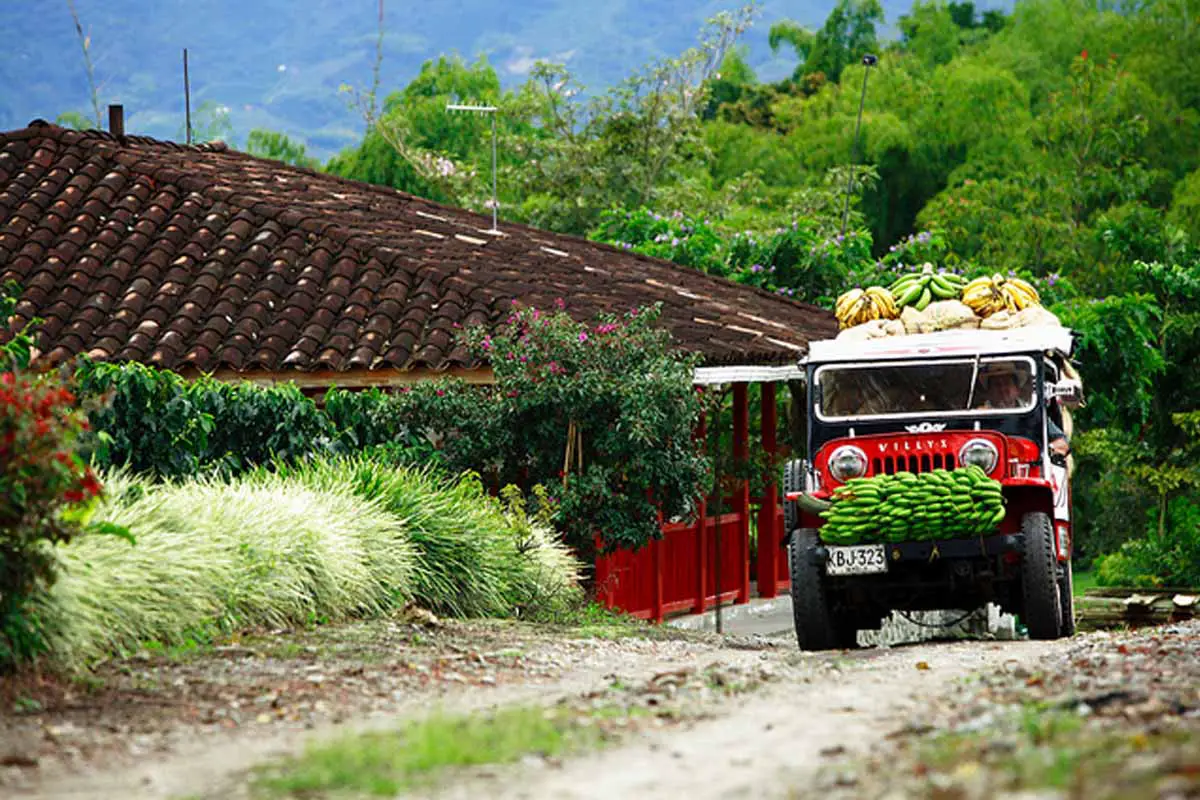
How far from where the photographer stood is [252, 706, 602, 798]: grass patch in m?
7.30

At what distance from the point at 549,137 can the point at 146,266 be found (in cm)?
2565

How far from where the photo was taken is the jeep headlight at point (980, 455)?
14070mm

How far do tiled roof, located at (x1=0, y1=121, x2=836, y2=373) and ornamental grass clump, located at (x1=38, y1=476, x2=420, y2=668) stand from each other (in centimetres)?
363

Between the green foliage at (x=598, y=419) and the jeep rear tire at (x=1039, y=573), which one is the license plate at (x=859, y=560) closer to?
the jeep rear tire at (x=1039, y=573)

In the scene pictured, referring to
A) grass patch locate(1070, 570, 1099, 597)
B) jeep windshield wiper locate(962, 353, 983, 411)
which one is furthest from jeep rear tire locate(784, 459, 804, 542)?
grass patch locate(1070, 570, 1099, 597)

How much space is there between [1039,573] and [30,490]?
24.4 feet

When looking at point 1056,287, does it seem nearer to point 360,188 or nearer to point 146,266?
point 360,188

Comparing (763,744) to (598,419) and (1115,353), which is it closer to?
(598,419)

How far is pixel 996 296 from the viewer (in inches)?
639

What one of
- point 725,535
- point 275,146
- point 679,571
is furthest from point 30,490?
point 275,146

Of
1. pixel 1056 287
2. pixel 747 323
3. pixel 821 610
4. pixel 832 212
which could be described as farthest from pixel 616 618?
pixel 832 212

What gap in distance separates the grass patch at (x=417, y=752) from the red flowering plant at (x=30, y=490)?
2.21 meters

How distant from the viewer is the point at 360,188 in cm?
2616

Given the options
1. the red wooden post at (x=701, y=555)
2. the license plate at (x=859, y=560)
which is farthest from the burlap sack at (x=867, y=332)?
the red wooden post at (x=701, y=555)
